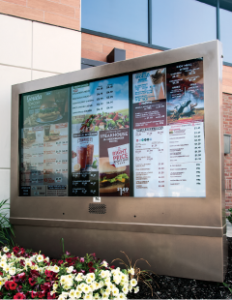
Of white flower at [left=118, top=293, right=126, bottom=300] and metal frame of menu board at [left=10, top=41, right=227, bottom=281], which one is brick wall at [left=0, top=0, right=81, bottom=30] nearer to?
metal frame of menu board at [left=10, top=41, right=227, bottom=281]

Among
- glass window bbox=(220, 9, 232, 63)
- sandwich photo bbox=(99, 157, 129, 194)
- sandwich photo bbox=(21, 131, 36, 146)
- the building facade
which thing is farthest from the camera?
glass window bbox=(220, 9, 232, 63)

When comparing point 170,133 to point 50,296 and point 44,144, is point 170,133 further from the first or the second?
point 50,296

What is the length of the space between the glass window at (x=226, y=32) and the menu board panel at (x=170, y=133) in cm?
580

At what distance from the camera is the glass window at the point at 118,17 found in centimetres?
561

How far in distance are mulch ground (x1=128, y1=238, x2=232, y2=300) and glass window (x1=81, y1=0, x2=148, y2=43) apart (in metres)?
4.83

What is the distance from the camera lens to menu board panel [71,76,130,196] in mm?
2695

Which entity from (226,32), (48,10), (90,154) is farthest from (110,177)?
(226,32)

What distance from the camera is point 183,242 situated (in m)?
2.35

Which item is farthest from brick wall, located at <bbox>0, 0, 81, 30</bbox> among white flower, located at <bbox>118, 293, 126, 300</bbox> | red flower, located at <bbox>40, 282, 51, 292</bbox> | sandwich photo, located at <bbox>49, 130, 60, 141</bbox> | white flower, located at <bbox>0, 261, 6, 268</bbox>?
white flower, located at <bbox>118, 293, 126, 300</bbox>

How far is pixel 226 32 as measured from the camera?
24.8 feet

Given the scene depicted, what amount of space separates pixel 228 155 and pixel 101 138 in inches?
202

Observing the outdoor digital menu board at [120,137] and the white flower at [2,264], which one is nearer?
the white flower at [2,264]

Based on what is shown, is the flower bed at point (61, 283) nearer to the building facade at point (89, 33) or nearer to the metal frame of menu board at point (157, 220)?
the metal frame of menu board at point (157, 220)

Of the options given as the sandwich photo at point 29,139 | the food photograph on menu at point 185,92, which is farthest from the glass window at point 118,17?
the food photograph on menu at point 185,92
